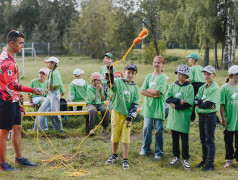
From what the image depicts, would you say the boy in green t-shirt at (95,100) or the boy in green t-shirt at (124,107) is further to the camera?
the boy in green t-shirt at (95,100)

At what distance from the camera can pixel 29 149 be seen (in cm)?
594

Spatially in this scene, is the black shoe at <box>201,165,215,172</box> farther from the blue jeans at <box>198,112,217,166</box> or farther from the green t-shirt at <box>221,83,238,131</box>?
the green t-shirt at <box>221,83,238,131</box>

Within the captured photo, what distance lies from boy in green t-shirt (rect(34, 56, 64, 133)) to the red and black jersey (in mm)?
2197

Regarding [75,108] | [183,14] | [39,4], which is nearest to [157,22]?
[183,14]

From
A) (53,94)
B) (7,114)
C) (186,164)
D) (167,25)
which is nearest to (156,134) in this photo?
(186,164)

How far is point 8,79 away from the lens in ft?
14.5

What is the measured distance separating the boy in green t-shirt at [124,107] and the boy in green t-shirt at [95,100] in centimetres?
187

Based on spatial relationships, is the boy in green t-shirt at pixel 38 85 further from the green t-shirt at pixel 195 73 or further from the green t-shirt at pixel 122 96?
the green t-shirt at pixel 195 73

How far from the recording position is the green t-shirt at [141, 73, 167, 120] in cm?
552

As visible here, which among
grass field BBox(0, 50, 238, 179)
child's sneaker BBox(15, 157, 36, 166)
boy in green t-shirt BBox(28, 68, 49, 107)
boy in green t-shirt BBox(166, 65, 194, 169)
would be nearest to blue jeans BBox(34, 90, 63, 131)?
grass field BBox(0, 50, 238, 179)

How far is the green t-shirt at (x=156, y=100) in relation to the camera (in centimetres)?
552

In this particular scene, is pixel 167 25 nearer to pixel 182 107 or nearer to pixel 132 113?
pixel 182 107

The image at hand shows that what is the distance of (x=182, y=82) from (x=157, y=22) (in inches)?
783

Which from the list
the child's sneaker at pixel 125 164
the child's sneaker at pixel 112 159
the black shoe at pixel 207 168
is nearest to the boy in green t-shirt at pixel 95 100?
the child's sneaker at pixel 112 159
